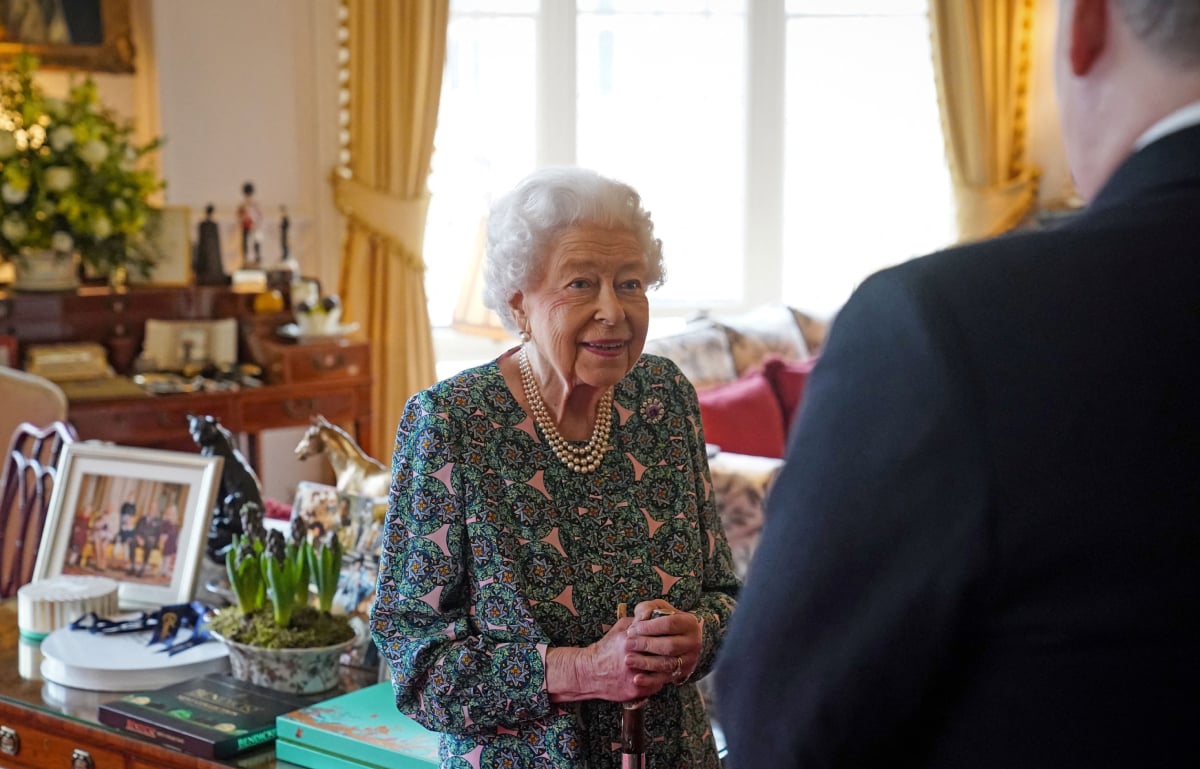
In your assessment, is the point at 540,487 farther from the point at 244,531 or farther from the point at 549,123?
the point at 549,123

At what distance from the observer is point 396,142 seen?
237 inches

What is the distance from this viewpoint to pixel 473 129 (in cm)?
636

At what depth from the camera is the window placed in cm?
635

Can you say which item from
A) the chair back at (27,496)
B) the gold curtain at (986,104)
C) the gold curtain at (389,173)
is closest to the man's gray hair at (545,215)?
the chair back at (27,496)

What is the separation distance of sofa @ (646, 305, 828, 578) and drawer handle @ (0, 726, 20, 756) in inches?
72.2

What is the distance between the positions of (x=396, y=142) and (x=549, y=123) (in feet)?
2.58

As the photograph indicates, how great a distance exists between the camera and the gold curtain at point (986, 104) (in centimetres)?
659

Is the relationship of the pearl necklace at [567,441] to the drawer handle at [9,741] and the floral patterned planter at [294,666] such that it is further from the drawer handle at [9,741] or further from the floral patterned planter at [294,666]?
the drawer handle at [9,741]

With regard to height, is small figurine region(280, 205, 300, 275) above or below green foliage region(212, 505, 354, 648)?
above

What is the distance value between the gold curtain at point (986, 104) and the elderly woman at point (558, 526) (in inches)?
208

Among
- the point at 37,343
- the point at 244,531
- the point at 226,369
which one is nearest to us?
the point at 244,531

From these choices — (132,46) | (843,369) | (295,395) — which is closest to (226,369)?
(295,395)

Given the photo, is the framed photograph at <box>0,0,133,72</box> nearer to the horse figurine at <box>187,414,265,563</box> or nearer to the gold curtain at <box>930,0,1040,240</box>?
the horse figurine at <box>187,414,265,563</box>

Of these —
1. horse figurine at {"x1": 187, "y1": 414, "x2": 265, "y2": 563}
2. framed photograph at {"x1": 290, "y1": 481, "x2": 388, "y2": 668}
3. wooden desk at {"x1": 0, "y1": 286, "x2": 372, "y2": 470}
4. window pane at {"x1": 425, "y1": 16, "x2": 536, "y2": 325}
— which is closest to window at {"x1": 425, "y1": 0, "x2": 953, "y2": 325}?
window pane at {"x1": 425, "y1": 16, "x2": 536, "y2": 325}
